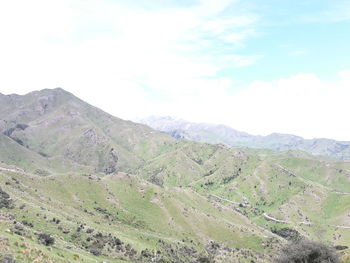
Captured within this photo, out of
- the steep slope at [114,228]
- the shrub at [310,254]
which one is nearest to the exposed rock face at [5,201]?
the steep slope at [114,228]

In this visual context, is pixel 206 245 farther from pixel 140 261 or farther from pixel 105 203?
pixel 140 261

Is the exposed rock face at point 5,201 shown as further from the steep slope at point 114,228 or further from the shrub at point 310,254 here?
the shrub at point 310,254

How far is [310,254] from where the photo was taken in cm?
6100

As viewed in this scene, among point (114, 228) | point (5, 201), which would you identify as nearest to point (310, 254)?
point (5, 201)

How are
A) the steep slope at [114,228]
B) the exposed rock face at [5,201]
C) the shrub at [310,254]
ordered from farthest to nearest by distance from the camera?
the exposed rock face at [5,201], the steep slope at [114,228], the shrub at [310,254]

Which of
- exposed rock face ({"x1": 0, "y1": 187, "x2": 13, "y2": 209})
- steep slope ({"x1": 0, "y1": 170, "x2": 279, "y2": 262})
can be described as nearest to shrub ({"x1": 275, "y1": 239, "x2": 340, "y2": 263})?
steep slope ({"x1": 0, "y1": 170, "x2": 279, "y2": 262})

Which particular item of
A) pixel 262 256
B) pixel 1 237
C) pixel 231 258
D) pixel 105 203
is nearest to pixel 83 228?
pixel 1 237

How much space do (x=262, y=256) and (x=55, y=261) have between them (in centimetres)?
16169

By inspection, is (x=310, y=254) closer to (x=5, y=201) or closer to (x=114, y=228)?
(x=5, y=201)

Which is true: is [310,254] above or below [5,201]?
above

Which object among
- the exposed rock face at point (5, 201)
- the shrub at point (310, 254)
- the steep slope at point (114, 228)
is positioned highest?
the shrub at point (310, 254)

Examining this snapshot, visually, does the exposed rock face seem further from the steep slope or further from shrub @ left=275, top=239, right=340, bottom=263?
shrub @ left=275, top=239, right=340, bottom=263

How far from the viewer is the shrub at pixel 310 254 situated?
5881cm

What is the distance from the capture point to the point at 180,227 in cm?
19025
